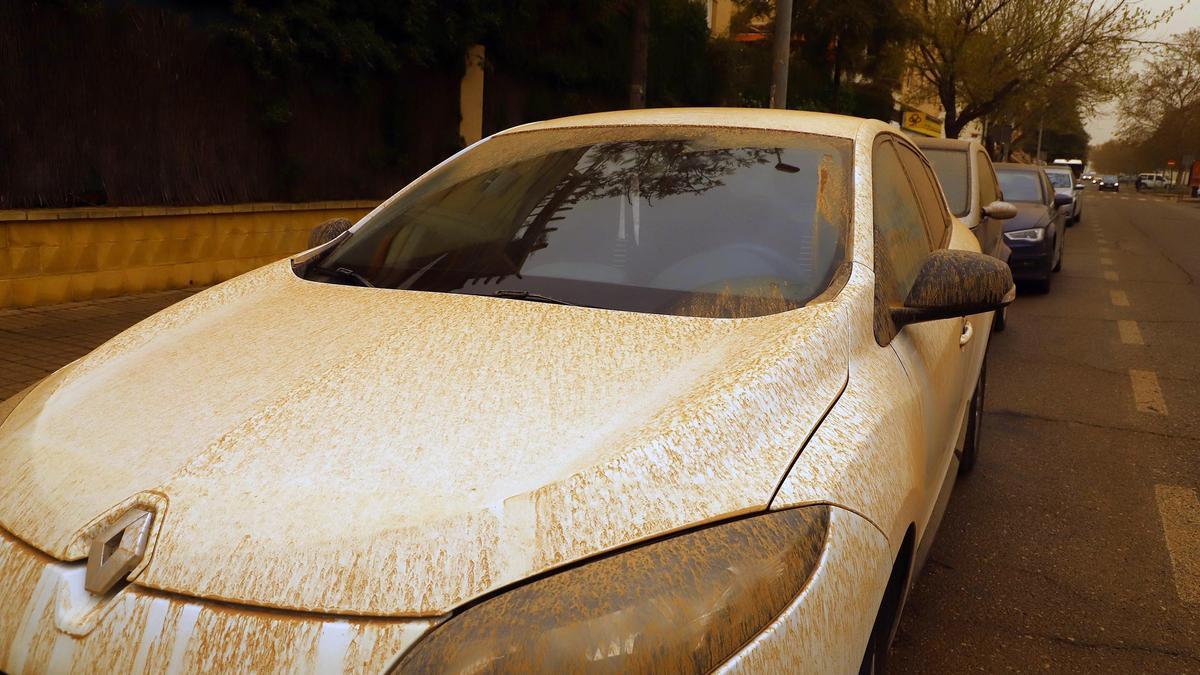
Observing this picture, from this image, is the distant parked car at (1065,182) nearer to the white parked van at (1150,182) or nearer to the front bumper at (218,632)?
the front bumper at (218,632)

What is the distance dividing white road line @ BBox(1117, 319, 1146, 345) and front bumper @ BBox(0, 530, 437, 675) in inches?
338

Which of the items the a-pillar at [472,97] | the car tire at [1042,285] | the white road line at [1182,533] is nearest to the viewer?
the white road line at [1182,533]

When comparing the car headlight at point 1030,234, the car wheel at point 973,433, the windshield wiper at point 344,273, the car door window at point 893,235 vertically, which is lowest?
the car wheel at point 973,433

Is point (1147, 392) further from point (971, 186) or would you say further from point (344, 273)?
point (344, 273)

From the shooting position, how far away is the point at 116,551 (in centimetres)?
157

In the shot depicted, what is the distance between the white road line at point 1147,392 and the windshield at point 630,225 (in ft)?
14.2

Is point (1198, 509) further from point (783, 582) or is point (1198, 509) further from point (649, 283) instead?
point (783, 582)

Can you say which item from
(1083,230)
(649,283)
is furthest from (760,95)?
(649,283)

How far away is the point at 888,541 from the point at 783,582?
456 millimetres

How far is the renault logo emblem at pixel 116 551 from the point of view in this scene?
1546 millimetres

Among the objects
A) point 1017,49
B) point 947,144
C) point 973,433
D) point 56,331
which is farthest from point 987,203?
point 1017,49

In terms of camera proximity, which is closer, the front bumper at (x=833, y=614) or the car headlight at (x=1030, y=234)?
the front bumper at (x=833, y=614)

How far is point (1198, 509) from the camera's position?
14.6 feet

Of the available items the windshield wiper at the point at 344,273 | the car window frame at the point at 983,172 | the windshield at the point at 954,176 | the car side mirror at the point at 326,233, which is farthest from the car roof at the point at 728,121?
the car window frame at the point at 983,172
